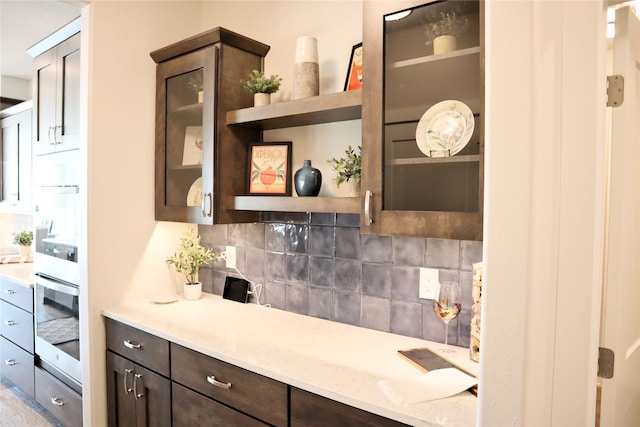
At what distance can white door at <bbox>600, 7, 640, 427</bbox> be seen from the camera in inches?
44.4

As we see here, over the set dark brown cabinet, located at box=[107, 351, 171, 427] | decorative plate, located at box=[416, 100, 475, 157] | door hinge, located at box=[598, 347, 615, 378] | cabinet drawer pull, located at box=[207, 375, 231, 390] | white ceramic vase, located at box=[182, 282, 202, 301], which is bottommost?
dark brown cabinet, located at box=[107, 351, 171, 427]

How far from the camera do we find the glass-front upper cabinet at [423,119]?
4.37ft

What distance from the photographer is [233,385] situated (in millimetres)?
1555

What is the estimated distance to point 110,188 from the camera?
2.16 m

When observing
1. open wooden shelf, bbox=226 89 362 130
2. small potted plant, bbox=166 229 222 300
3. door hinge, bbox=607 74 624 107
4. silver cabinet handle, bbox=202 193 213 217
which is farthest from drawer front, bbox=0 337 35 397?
door hinge, bbox=607 74 624 107

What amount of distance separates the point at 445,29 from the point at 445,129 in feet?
1.07

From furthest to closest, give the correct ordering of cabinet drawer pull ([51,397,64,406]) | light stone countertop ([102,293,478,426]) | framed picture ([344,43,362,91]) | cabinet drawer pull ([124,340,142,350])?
cabinet drawer pull ([51,397,64,406]), cabinet drawer pull ([124,340,142,350]), framed picture ([344,43,362,91]), light stone countertop ([102,293,478,426])

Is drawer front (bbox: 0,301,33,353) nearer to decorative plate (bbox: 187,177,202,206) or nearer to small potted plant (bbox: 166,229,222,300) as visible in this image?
small potted plant (bbox: 166,229,222,300)

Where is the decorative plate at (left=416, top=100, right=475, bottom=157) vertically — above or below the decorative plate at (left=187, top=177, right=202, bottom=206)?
above

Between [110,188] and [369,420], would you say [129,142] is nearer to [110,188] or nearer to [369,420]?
[110,188]

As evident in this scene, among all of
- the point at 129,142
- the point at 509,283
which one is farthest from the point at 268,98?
the point at 509,283

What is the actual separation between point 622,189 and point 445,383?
728 mm

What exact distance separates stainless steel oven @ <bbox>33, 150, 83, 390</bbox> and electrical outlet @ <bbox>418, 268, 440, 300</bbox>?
1.66 meters

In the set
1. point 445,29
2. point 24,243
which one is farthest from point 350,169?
point 24,243
